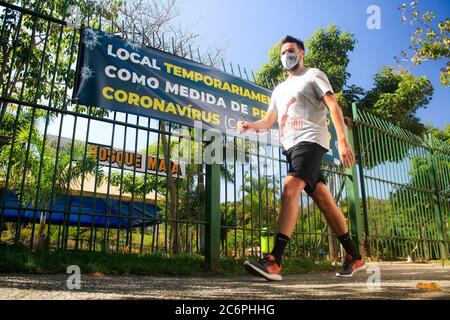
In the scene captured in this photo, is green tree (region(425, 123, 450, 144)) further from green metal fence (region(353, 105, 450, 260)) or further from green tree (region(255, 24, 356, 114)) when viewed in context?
green metal fence (region(353, 105, 450, 260))

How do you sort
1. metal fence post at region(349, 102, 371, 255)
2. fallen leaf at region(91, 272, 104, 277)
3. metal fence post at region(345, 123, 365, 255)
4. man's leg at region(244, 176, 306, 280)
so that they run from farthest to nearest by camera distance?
metal fence post at region(349, 102, 371, 255) < metal fence post at region(345, 123, 365, 255) < fallen leaf at region(91, 272, 104, 277) < man's leg at region(244, 176, 306, 280)

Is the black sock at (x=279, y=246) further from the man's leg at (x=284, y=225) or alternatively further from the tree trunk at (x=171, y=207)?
the tree trunk at (x=171, y=207)

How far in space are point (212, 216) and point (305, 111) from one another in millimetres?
1853

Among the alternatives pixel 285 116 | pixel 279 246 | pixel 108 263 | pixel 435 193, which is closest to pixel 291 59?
pixel 285 116

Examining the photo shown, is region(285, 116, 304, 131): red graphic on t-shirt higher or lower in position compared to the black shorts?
higher

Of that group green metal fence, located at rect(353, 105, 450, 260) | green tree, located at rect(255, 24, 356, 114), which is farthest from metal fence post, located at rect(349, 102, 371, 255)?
green tree, located at rect(255, 24, 356, 114)

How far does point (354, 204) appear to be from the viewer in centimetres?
619

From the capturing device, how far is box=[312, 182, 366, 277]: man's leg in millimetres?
3061

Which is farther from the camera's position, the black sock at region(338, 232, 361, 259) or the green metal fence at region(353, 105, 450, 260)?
the green metal fence at region(353, 105, 450, 260)

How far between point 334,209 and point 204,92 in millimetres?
2450

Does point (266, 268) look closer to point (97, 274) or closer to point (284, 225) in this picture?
point (284, 225)

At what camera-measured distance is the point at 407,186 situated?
23.8 feet
